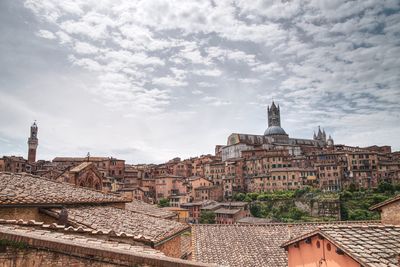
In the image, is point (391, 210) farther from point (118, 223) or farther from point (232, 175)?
point (232, 175)

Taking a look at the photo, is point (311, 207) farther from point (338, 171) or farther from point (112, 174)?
point (112, 174)

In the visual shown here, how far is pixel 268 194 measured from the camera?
74688 millimetres

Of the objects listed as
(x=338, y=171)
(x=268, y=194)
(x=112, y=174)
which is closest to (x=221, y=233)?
(x=268, y=194)

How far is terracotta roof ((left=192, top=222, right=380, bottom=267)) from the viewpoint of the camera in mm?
16234

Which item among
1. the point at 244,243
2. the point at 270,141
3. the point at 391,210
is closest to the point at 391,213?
the point at 391,210

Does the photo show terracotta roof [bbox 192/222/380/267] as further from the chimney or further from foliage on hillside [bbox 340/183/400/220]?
foliage on hillside [bbox 340/183/400/220]

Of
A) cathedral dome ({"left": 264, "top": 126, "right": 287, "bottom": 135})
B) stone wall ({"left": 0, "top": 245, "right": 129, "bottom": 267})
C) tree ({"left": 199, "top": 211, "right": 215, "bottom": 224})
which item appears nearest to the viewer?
stone wall ({"left": 0, "top": 245, "right": 129, "bottom": 267})

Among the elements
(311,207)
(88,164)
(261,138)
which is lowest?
(311,207)

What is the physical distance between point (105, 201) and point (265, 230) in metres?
12.2

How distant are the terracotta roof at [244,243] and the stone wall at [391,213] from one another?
2.67m

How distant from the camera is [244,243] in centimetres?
1839

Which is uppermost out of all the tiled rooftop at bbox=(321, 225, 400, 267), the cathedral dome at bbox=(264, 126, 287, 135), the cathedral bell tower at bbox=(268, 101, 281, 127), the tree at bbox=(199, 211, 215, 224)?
the cathedral bell tower at bbox=(268, 101, 281, 127)

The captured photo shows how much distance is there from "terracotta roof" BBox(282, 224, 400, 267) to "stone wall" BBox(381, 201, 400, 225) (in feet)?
10.6

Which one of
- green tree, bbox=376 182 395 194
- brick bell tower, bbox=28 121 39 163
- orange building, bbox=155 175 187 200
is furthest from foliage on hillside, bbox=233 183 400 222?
brick bell tower, bbox=28 121 39 163
